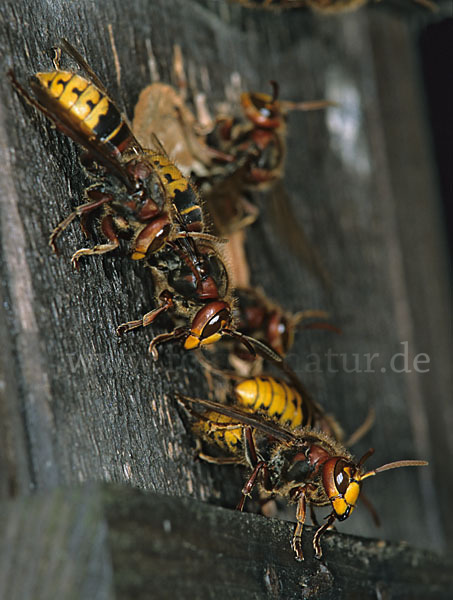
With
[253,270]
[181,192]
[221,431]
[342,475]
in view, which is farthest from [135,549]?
Answer: [253,270]

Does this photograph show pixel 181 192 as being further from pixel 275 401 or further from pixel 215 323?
pixel 275 401

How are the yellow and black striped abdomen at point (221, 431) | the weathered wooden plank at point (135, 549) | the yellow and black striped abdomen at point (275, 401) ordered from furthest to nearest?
the yellow and black striped abdomen at point (275, 401)
the yellow and black striped abdomen at point (221, 431)
the weathered wooden plank at point (135, 549)

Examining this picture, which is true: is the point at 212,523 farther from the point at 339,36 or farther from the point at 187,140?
the point at 339,36

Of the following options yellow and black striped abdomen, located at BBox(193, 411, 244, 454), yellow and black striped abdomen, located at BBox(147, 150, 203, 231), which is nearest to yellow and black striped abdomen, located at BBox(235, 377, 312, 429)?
yellow and black striped abdomen, located at BBox(193, 411, 244, 454)

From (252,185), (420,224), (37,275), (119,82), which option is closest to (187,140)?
(252,185)

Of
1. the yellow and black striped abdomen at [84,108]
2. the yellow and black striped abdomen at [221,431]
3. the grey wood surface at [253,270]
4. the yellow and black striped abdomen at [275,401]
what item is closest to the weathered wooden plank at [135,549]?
the grey wood surface at [253,270]

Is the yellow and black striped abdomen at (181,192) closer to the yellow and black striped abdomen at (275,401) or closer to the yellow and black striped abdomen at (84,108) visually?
Answer: the yellow and black striped abdomen at (84,108)

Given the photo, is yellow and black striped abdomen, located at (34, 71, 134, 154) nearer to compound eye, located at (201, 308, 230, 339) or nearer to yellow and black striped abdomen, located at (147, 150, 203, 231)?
yellow and black striped abdomen, located at (147, 150, 203, 231)
